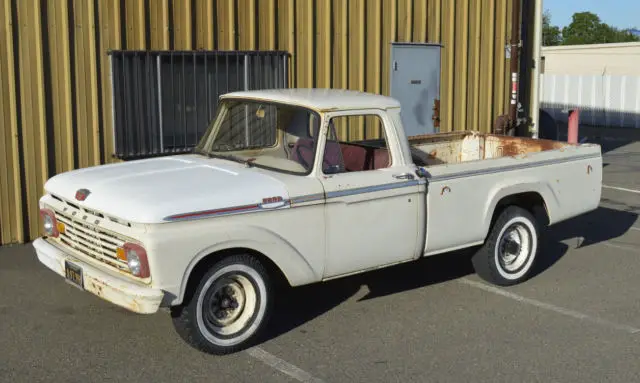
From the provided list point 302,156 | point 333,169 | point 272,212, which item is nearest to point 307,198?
point 272,212

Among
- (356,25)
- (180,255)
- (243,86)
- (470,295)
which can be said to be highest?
(356,25)

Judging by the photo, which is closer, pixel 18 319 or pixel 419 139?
pixel 18 319

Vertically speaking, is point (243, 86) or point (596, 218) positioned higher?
point (243, 86)

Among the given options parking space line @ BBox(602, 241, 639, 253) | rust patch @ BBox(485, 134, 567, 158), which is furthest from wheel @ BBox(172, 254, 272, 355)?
parking space line @ BBox(602, 241, 639, 253)

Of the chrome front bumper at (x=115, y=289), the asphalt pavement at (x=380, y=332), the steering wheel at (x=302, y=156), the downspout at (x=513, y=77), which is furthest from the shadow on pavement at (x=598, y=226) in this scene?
the chrome front bumper at (x=115, y=289)

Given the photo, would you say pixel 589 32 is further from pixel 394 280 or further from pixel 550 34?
pixel 394 280

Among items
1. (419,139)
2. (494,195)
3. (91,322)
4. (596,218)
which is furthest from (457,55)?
(91,322)

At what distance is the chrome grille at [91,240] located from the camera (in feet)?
18.1

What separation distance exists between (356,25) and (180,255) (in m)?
6.67

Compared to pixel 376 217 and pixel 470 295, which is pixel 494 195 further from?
pixel 376 217

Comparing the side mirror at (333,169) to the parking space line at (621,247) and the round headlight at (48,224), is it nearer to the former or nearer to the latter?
the round headlight at (48,224)

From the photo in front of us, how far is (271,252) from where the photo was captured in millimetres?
5773

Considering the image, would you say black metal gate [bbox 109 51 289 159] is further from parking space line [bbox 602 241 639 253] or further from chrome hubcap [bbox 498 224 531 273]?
Answer: parking space line [bbox 602 241 639 253]

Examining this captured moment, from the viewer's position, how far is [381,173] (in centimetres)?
640
